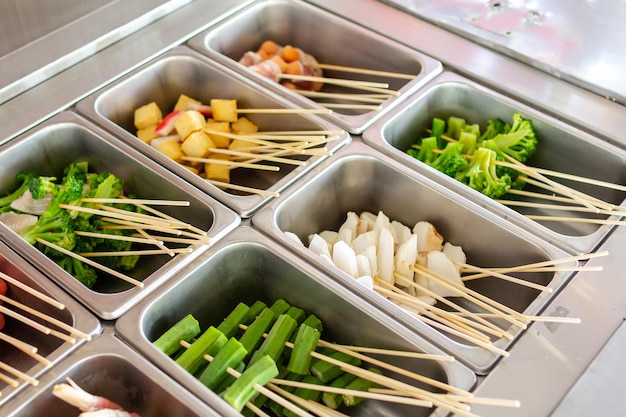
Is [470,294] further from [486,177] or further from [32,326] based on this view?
[32,326]

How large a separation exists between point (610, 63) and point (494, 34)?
415 mm

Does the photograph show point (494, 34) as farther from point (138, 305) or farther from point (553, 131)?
point (138, 305)

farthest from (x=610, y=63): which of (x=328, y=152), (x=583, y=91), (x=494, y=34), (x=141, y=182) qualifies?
(x=141, y=182)

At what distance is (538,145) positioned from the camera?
2.14 metres

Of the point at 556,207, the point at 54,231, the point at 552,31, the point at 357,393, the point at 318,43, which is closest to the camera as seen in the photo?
the point at 357,393

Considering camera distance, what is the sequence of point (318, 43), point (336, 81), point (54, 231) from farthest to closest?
1. point (318, 43)
2. point (336, 81)
3. point (54, 231)

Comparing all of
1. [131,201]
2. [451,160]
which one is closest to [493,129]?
[451,160]

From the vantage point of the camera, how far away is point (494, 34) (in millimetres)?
2373

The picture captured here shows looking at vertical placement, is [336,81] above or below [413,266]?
above

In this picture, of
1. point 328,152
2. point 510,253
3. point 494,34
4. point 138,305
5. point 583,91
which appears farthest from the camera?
point 494,34

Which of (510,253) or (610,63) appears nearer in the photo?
(510,253)

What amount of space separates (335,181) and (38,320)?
3.05 ft

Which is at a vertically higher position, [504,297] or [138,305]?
[138,305]

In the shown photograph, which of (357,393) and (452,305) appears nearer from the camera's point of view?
(357,393)
